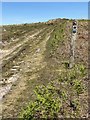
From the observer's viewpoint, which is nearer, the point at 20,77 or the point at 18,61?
the point at 20,77

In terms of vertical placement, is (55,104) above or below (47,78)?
below

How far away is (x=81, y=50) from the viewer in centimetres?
3428

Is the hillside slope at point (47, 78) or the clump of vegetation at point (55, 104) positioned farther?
the hillside slope at point (47, 78)

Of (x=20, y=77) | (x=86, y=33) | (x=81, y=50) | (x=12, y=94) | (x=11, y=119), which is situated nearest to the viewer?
(x=11, y=119)

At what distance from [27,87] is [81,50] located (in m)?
13.2

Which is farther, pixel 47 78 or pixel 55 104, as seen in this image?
pixel 47 78

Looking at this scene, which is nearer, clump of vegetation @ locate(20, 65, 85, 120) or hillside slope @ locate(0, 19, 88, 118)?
clump of vegetation @ locate(20, 65, 85, 120)

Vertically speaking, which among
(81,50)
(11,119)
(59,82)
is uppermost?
(81,50)

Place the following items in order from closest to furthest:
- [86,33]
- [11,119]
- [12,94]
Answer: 1. [11,119]
2. [12,94]
3. [86,33]

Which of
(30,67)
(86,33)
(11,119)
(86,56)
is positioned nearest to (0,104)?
(11,119)

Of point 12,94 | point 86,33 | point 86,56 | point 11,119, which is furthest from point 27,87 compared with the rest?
point 86,33

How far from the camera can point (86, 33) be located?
156 feet

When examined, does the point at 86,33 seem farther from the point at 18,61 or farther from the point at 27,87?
the point at 27,87

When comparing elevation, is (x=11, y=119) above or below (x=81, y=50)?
below
